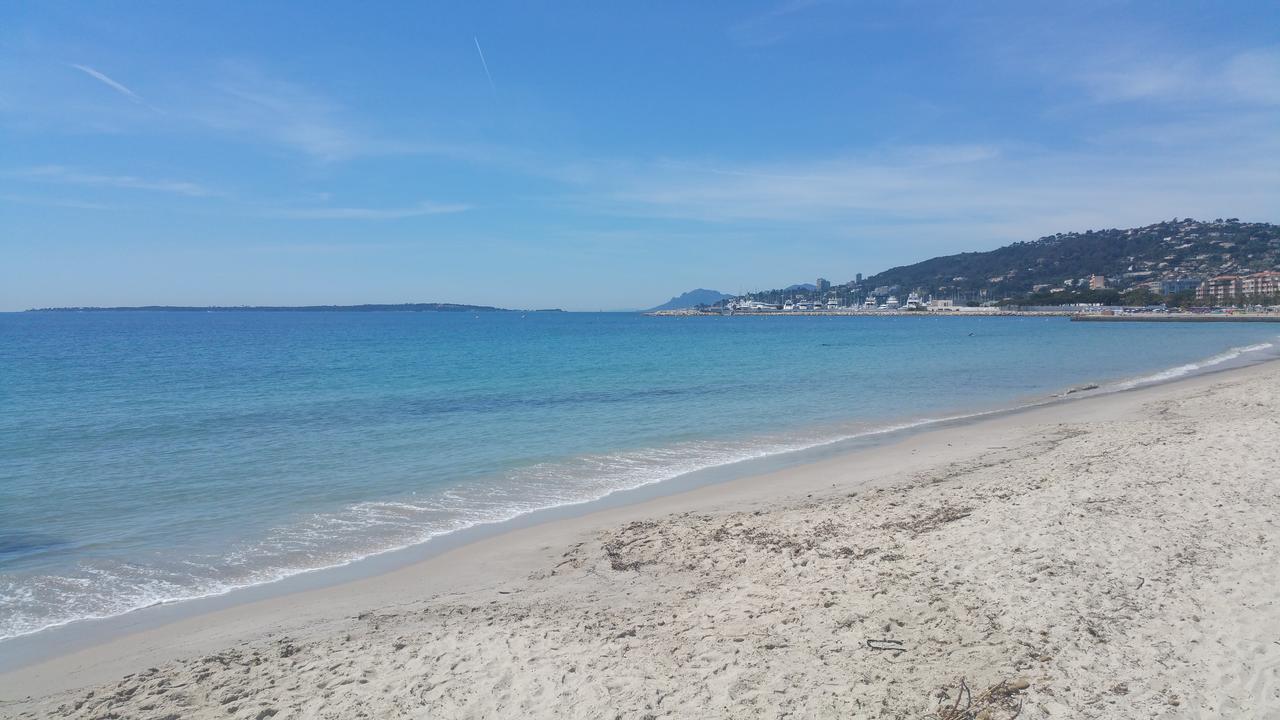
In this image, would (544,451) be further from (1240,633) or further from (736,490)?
(1240,633)

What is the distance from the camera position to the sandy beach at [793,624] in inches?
185

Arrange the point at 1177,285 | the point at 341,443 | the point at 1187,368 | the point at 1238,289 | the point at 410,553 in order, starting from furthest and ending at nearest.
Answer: the point at 1177,285 → the point at 1238,289 → the point at 1187,368 → the point at 341,443 → the point at 410,553

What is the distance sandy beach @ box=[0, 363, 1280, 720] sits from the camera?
470 cm

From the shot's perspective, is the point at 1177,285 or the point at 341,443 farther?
the point at 1177,285

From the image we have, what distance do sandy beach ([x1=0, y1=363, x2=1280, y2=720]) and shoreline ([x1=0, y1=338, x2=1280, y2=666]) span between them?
223 millimetres

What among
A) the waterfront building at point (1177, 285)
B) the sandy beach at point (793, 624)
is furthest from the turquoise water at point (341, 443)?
the waterfront building at point (1177, 285)

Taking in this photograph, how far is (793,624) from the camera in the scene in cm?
568

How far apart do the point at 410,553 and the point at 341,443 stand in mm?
8061

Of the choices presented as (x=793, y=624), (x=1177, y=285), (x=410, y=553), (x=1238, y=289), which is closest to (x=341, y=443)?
(x=410, y=553)

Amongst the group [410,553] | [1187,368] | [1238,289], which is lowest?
[1187,368]

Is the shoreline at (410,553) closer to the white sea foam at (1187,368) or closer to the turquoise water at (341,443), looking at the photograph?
the turquoise water at (341,443)

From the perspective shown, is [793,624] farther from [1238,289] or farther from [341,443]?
[1238,289]

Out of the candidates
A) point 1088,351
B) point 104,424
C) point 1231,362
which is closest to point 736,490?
point 104,424

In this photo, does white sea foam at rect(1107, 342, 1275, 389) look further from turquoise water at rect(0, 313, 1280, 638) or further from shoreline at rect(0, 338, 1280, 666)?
shoreline at rect(0, 338, 1280, 666)
